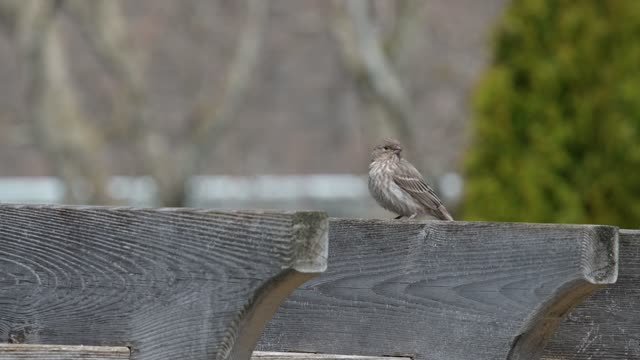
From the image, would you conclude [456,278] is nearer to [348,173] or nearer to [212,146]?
[212,146]

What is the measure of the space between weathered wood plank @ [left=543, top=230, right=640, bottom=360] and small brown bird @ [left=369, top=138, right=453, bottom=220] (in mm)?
3962

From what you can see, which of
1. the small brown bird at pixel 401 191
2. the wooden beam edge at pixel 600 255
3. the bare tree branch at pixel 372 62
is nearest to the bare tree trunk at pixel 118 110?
the bare tree branch at pixel 372 62

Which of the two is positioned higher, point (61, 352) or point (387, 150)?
point (387, 150)

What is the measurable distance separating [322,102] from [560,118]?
41.0 feet

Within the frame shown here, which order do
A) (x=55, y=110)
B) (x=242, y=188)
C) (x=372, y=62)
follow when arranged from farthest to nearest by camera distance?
(x=242, y=188), (x=55, y=110), (x=372, y=62)

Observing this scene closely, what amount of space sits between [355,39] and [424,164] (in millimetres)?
1992

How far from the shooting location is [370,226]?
2838mm

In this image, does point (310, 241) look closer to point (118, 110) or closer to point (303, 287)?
point (303, 287)

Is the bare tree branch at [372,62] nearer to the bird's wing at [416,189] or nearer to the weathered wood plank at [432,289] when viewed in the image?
the bird's wing at [416,189]

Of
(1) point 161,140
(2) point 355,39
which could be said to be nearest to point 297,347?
(2) point 355,39

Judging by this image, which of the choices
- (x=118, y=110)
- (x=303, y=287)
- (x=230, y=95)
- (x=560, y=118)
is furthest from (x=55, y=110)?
Answer: (x=303, y=287)

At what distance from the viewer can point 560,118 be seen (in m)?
8.55

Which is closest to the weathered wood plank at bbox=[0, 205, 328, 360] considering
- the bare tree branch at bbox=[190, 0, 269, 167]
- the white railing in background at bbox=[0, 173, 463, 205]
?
the bare tree branch at bbox=[190, 0, 269, 167]

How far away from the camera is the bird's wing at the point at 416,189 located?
7152 mm
